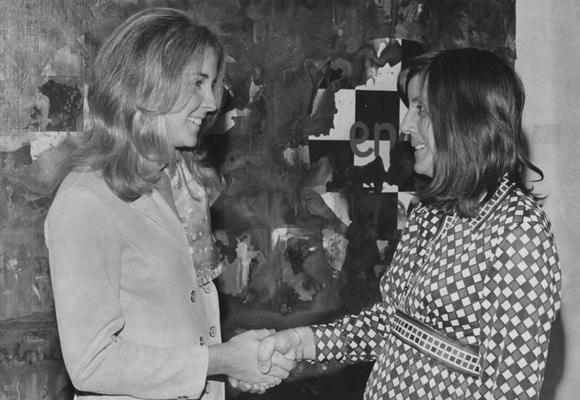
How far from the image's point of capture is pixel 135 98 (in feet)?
5.41

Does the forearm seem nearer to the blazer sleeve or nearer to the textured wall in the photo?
the blazer sleeve

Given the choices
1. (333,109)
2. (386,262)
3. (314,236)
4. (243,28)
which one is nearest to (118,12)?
(243,28)

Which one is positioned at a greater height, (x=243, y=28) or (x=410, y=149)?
(x=243, y=28)

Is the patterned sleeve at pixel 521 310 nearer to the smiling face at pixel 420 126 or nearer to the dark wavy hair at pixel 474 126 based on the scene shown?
the dark wavy hair at pixel 474 126

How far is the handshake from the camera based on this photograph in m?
1.86

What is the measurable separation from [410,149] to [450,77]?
1.41m

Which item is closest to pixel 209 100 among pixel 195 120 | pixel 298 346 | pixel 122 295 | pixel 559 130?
pixel 195 120

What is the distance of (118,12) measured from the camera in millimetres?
2748

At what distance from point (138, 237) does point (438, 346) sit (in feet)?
2.32

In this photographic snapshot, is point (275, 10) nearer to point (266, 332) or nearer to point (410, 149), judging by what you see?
point (410, 149)

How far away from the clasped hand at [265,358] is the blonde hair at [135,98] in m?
0.51

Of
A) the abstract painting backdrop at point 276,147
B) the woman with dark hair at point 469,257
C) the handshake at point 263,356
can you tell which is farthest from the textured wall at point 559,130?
the handshake at point 263,356

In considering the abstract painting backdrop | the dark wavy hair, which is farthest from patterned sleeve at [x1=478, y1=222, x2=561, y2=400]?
the abstract painting backdrop

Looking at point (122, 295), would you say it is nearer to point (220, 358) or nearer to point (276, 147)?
point (220, 358)
